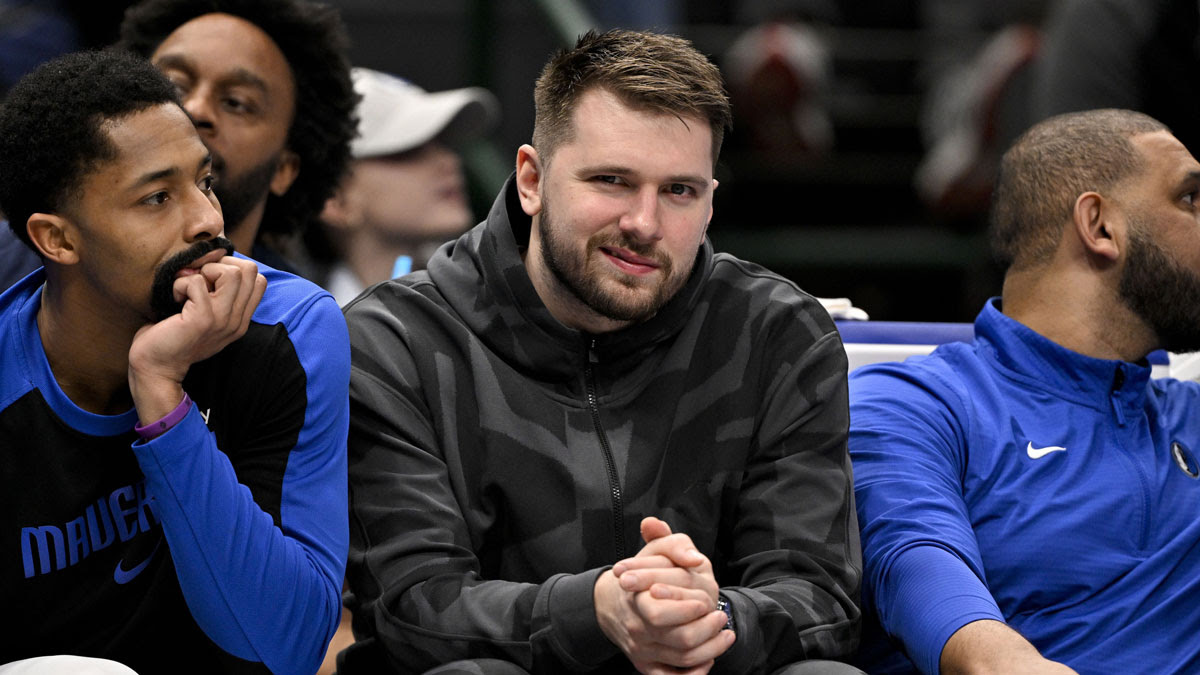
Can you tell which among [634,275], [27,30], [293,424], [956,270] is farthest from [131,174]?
[956,270]

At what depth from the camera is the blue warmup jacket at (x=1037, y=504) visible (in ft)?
6.98

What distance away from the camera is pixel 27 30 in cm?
365

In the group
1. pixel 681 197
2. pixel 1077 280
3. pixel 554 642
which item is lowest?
pixel 554 642

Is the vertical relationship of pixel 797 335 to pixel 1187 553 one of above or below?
above

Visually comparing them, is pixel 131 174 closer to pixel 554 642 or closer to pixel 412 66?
pixel 554 642

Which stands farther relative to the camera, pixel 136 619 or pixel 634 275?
pixel 634 275

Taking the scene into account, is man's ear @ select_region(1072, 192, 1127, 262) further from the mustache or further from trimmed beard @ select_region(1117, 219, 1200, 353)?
the mustache

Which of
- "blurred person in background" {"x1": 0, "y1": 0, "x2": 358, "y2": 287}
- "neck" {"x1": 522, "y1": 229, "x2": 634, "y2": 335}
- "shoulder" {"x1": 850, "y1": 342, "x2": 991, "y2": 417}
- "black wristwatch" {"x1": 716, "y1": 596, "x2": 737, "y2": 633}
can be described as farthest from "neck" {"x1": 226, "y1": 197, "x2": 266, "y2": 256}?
"black wristwatch" {"x1": 716, "y1": 596, "x2": 737, "y2": 633}

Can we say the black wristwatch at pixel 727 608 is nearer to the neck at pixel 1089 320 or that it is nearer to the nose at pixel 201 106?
the neck at pixel 1089 320

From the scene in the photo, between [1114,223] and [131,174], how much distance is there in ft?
5.17

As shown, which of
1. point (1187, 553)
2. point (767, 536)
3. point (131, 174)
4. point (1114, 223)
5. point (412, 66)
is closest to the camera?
point (131, 174)

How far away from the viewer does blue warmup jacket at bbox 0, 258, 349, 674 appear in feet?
5.90

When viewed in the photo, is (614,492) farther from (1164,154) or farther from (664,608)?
(1164,154)

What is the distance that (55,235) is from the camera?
1.86 meters
